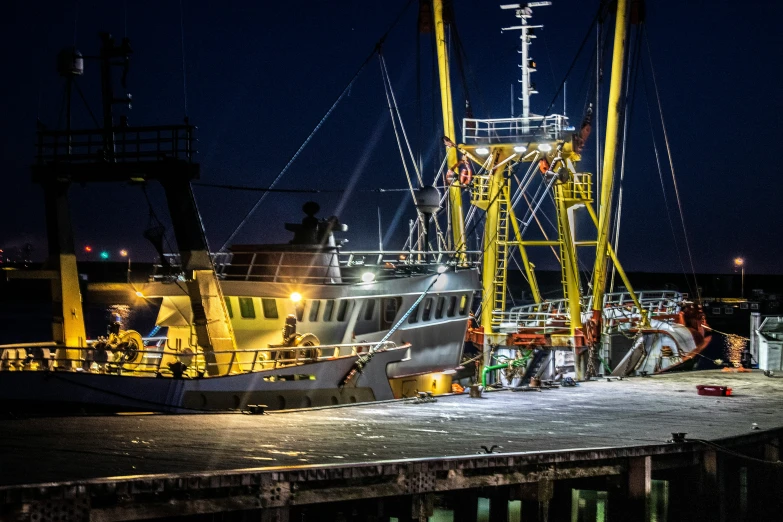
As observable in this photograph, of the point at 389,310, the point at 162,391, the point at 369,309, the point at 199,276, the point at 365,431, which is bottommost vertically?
the point at 365,431

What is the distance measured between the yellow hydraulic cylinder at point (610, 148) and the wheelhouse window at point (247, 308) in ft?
56.2

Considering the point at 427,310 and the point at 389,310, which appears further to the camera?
the point at 427,310

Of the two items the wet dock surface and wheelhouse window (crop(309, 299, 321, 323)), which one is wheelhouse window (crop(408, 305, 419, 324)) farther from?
the wet dock surface

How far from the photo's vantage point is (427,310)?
2933 centimetres

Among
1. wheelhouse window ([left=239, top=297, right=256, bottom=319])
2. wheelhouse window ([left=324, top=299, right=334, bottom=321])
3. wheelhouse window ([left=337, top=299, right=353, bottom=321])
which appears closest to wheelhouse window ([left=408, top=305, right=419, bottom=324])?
wheelhouse window ([left=337, top=299, right=353, bottom=321])

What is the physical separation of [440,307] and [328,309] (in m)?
5.09

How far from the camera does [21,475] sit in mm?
12633

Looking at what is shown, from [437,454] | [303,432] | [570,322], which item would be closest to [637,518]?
[437,454]

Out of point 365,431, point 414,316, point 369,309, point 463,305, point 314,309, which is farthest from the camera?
point 463,305

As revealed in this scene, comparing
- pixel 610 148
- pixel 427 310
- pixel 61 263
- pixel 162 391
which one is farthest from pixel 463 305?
pixel 61 263

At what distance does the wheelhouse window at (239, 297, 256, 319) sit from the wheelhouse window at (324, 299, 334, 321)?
5.81ft

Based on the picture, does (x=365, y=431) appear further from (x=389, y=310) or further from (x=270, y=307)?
(x=389, y=310)

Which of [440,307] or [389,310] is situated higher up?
[389,310]

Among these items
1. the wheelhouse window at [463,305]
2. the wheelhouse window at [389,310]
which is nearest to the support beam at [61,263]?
the wheelhouse window at [389,310]
